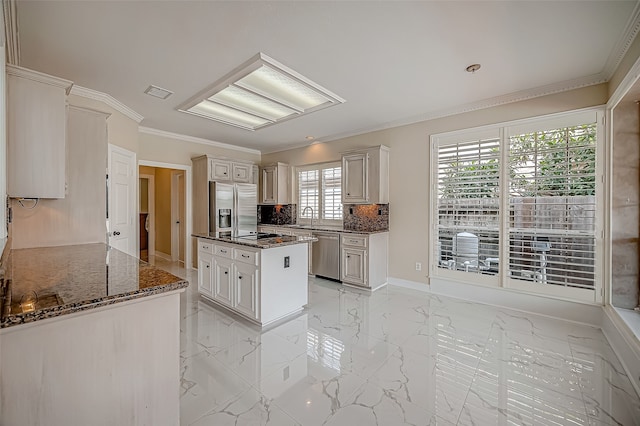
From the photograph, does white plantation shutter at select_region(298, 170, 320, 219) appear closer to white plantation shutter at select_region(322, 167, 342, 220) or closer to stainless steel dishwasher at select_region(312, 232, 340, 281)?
white plantation shutter at select_region(322, 167, 342, 220)

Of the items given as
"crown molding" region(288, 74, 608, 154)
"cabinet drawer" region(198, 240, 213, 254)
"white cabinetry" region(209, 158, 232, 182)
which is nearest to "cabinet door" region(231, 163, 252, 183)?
"white cabinetry" region(209, 158, 232, 182)

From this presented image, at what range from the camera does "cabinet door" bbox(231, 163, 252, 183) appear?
5699mm

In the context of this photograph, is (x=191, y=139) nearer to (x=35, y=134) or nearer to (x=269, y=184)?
(x=269, y=184)

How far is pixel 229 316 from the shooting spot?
3.17 m

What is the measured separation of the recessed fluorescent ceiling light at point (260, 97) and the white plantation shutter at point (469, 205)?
1.82m

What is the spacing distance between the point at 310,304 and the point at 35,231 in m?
2.86

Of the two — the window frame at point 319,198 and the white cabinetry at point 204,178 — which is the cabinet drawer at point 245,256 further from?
the window frame at point 319,198

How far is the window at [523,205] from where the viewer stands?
3.00m

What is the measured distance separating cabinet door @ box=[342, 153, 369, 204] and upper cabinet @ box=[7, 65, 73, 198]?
3.62 m

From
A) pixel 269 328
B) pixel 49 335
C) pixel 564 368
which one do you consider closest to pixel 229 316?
pixel 269 328

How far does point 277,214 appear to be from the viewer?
21.4 ft

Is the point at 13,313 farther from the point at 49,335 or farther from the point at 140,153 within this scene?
the point at 140,153

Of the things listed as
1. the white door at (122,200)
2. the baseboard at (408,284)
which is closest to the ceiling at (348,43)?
the white door at (122,200)

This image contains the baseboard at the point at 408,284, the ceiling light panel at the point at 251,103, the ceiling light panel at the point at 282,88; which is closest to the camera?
the ceiling light panel at the point at 282,88
